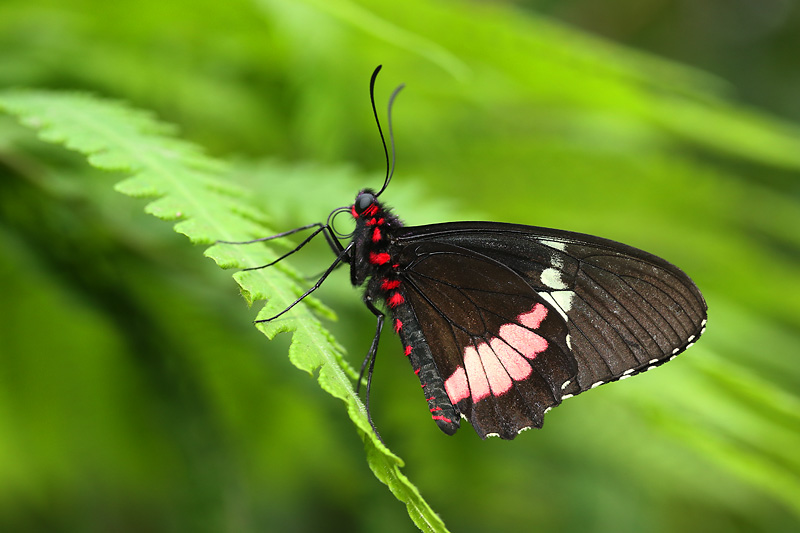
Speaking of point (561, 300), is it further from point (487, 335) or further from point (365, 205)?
point (365, 205)

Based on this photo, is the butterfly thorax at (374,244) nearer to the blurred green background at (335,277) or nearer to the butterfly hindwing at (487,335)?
the butterfly hindwing at (487,335)

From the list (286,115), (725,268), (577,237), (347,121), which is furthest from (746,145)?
(286,115)

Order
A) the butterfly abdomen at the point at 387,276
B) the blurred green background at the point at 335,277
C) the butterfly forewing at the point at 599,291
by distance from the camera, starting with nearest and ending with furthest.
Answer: the butterfly forewing at the point at 599,291 < the butterfly abdomen at the point at 387,276 < the blurred green background at the point at 335,277

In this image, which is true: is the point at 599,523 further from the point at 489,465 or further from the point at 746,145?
the point at 746,145

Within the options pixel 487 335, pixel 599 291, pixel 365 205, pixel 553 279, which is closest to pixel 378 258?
pixel 365 205

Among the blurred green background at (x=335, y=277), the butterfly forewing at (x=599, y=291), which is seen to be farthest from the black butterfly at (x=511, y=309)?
the blurred green background at (x=335, y=277)

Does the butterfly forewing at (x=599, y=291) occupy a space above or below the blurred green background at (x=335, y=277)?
below

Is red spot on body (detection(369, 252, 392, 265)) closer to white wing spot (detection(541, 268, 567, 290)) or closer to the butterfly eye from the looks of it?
the butterfly eye
